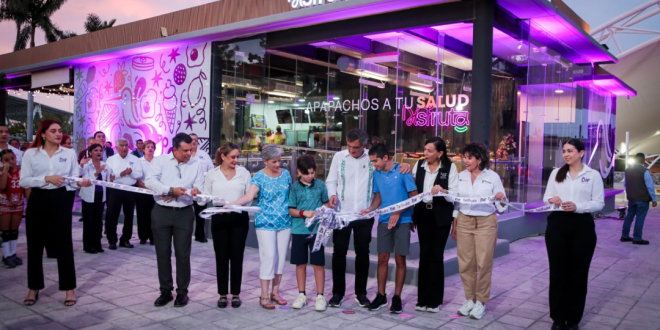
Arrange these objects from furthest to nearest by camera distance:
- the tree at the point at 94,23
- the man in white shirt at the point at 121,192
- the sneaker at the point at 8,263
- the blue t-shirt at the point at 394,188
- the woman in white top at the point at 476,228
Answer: the tree at the point at 94,23
the man in white shirt at the point at 121,192
the sneaker at the point at 8,263
the blue t-shirt at the point at 394,188
the woman in white top at the point at 476,228

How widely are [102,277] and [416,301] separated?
3.80 meters

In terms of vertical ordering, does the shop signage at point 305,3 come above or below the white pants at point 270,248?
above

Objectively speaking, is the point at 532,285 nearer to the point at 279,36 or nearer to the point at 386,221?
the point at 386,221

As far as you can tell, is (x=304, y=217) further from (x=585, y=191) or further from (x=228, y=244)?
(x=585, y=191)

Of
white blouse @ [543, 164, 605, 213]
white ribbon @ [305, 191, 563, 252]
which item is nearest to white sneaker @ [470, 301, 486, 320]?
white ribbon @ [305, 191, 563, 252]

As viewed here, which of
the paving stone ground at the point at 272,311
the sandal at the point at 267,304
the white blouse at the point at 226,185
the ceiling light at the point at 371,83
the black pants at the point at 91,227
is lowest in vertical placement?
the paving stone ground at the point at 272,311

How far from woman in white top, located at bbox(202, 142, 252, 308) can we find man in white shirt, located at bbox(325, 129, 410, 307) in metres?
0.94

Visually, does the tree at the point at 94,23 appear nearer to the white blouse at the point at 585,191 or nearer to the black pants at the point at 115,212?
the black pants at the point at 115,212

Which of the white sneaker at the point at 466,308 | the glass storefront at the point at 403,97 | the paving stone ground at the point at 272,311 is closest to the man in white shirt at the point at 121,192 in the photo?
the paving stone ground at the point at 272,311

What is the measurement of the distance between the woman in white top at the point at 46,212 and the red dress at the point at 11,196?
1936 millimetres

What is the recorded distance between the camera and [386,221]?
5.08m

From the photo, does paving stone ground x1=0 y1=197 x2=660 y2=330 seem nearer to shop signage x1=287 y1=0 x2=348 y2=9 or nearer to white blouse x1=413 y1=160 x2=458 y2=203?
white blouse x1=413 y1=160 x2=458 y2=203

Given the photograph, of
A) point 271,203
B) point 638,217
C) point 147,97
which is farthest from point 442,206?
point 147,97

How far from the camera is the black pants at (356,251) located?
5195 mm
